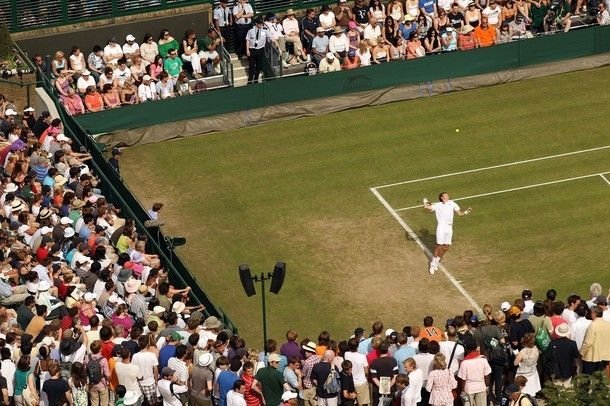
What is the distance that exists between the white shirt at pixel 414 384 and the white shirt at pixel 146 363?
4.10m

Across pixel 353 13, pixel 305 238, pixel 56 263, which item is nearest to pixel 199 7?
pixel 353 13

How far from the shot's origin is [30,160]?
34.4 metres

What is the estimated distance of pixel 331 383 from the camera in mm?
26859

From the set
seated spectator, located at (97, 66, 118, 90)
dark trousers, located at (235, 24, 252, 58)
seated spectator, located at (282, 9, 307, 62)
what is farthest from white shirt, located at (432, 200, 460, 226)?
dark trousers, located at (235, 24, 252, 58)

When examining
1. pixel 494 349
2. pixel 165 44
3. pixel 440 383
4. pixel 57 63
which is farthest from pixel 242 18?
pixel 440 383

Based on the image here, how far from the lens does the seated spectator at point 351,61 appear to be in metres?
42.9

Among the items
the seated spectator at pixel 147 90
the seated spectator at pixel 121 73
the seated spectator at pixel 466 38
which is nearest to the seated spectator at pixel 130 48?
the seated spectator at pixel 121 73

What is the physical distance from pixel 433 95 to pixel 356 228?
25.5ft

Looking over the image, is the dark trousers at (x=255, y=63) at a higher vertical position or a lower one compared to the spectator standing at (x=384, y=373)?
lower

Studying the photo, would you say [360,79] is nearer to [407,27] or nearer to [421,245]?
[407,27]

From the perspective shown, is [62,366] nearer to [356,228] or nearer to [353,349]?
[353,349]

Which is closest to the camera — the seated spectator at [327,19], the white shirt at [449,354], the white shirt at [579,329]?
the white shirt at [449,354]

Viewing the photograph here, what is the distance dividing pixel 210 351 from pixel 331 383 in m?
2.07

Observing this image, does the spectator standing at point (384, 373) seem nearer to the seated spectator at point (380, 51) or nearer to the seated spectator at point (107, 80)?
the seated spectator at point (107, 80)
